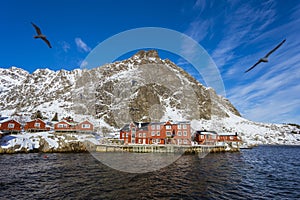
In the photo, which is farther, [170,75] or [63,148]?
[170,75]

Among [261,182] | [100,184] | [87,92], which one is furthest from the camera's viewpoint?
[87,92]

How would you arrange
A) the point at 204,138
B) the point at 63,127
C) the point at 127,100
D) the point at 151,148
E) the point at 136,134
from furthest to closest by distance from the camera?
the point at 127,100 < the point at 63,127 < the point at 204,138 < the point at 136,134 < the point at 151,148

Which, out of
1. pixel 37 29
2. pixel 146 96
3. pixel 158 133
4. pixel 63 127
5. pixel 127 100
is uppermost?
pixel 146 96

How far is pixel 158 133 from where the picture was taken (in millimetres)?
60875

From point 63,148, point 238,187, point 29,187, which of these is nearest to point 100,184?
point 29,187

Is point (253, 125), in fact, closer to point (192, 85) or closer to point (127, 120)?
point (192, 85)

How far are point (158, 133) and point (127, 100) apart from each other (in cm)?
8392

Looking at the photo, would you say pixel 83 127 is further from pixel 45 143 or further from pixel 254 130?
pixel 254 130

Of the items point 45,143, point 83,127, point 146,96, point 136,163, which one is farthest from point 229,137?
point 146,96

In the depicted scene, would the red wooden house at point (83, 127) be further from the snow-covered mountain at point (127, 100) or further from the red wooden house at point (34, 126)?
the snow-covered mountain at point (127, 100)

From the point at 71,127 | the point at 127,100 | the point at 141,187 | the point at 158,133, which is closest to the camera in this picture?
the point at 141,187

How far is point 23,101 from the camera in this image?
154250mm

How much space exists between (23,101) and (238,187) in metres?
190

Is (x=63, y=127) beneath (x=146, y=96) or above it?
beneath
